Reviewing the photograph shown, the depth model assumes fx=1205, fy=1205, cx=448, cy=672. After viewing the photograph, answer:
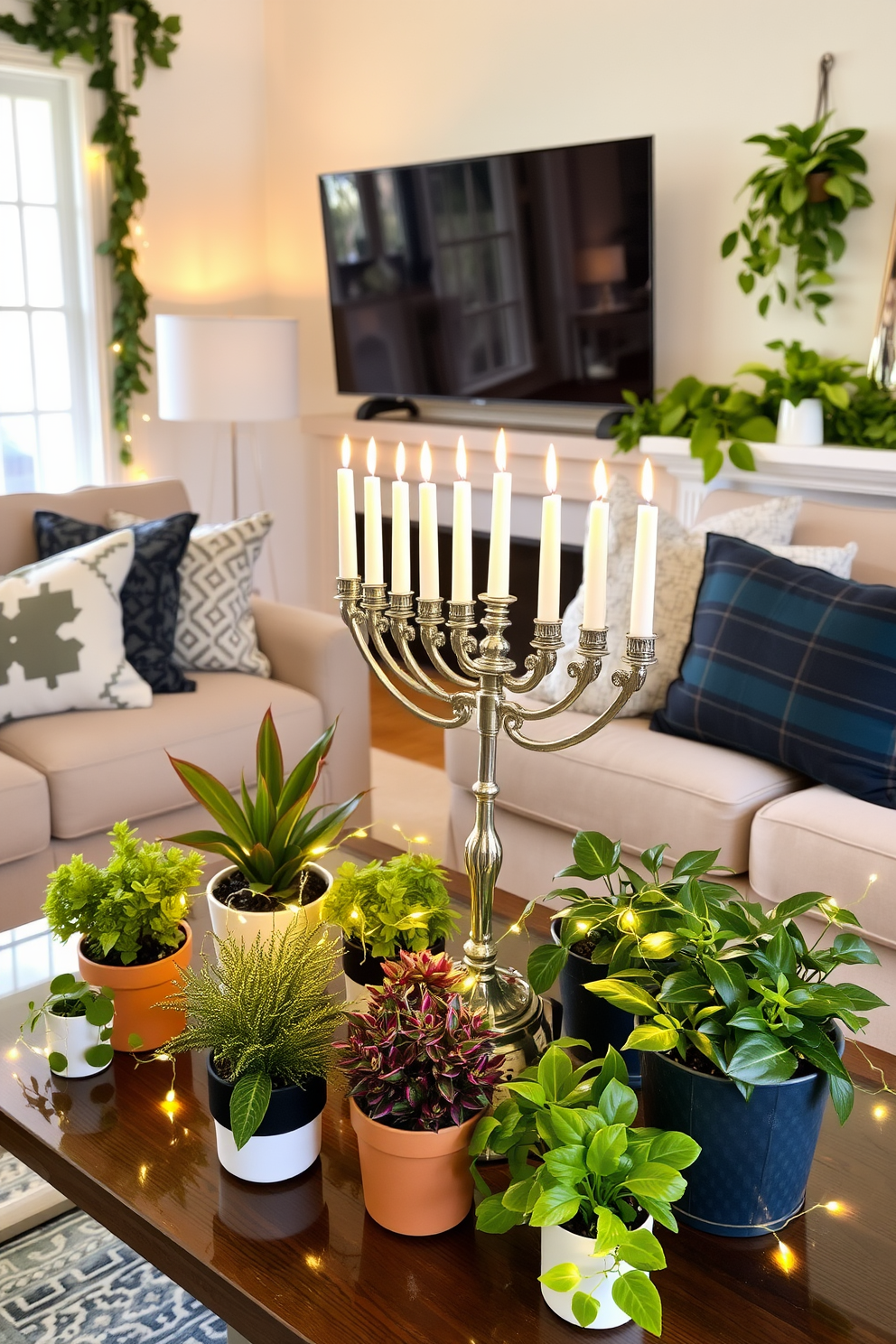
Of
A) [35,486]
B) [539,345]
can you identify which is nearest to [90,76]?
[35,486]

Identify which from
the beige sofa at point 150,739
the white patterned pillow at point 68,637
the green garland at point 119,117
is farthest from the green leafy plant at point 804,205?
the green garland at point 119,117

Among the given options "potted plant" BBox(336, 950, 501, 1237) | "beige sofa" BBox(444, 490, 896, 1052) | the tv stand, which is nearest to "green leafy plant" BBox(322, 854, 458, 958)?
"potted plant" BBox(336, 950, 501, 1237)

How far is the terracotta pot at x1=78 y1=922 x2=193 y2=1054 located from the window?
3466 mm

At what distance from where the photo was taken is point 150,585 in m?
2.66

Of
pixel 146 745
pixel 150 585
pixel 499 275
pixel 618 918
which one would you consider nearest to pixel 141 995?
pixel 618 918

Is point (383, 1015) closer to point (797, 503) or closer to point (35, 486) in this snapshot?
point (797, 503)

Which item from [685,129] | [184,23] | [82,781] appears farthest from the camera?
[184,23]

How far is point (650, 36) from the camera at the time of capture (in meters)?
3.61

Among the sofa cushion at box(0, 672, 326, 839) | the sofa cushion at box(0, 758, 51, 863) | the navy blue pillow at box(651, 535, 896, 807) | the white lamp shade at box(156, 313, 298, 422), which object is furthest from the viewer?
the white lamp shade at box(156, 313, 298, 422)

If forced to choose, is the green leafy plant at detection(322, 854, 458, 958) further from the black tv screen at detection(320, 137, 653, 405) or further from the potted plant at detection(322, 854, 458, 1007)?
the black tv screen at detection(320, 137, 653, 405)

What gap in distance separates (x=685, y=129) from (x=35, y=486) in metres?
2.60

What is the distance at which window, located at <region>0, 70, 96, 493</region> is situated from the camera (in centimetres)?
423

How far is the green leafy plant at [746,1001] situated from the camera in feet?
3.18

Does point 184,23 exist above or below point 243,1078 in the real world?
above
